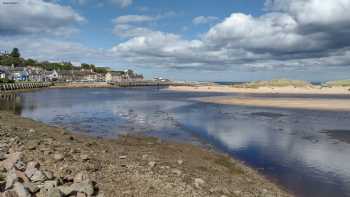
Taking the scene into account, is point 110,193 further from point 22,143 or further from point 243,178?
point 22,143

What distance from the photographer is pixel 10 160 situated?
9.97 m

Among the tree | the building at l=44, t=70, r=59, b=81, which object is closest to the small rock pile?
the building at l=44, t=70, r=59, b=81

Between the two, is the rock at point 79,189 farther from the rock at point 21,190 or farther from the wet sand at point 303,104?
the wet sand at point 303,104

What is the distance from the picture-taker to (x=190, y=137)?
2089 centimetres

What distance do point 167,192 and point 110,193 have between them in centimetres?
142

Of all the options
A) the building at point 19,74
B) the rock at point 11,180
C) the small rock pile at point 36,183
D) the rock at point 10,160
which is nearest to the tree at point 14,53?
the building at point 19,74

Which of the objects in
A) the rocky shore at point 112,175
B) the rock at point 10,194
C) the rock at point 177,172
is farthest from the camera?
the rock at point 177,172

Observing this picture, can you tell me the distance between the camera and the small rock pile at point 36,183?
726cm

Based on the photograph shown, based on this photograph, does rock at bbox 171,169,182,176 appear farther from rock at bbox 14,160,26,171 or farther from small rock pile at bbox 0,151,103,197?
rock at bbox 14,160,26,171

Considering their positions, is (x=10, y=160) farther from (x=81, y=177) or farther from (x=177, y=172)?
(x=177, y=172)

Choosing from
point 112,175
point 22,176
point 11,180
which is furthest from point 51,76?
point 11,180

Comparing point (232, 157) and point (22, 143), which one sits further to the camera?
point (232, 157)

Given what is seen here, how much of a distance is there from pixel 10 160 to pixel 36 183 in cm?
232

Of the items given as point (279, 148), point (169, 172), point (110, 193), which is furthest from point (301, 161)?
point (110, 193)
